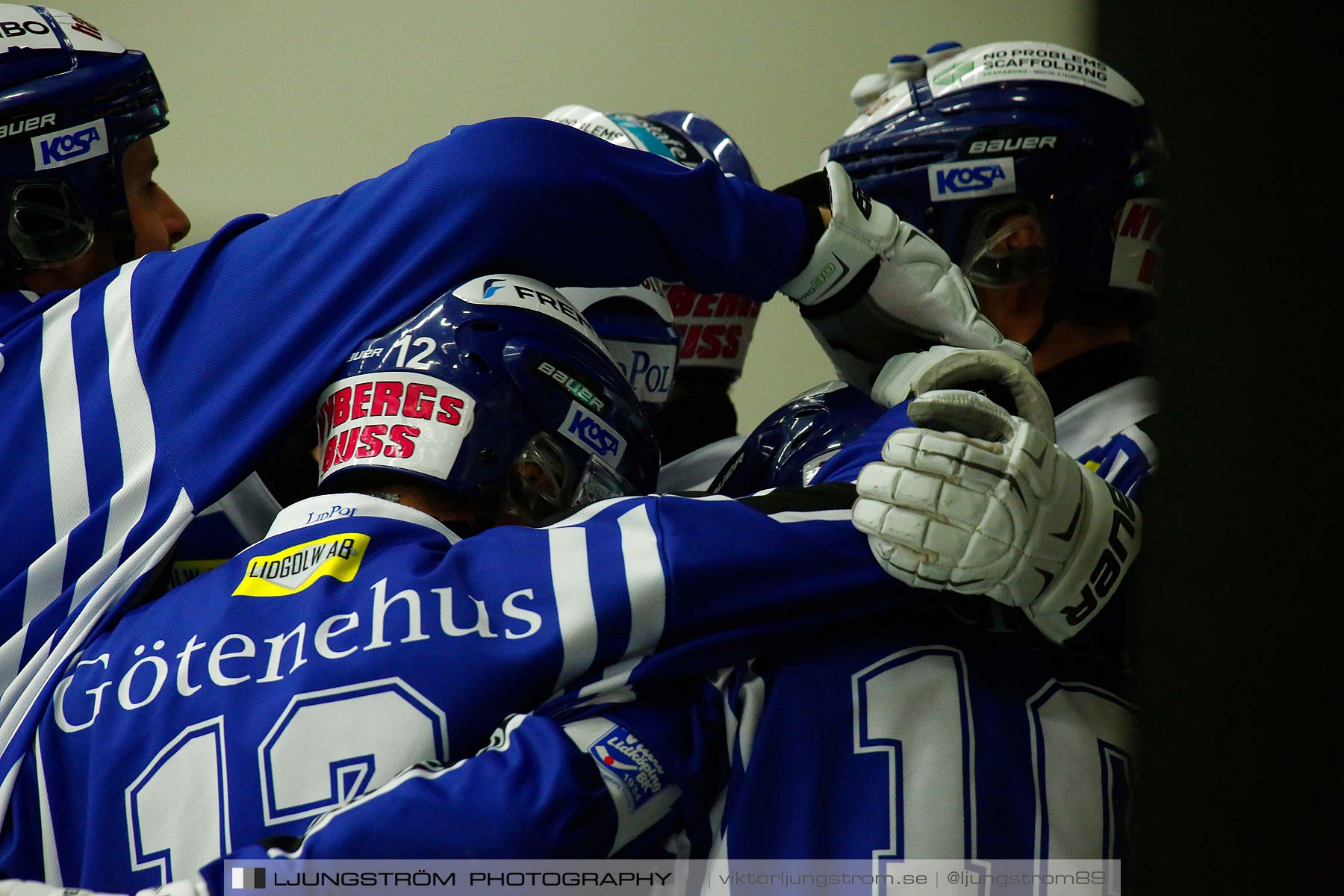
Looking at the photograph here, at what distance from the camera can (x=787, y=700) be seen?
1.07 meters

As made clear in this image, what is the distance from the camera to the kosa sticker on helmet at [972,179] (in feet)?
5.28

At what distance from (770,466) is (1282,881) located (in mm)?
1265

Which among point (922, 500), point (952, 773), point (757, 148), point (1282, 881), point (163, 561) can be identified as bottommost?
point (952, 773)

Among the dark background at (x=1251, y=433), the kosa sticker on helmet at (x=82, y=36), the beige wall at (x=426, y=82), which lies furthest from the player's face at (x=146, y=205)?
the dark background at (x=1251, y=433)

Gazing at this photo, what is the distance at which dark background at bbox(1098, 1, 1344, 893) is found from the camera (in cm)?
21

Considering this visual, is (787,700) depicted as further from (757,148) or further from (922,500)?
(757,148)

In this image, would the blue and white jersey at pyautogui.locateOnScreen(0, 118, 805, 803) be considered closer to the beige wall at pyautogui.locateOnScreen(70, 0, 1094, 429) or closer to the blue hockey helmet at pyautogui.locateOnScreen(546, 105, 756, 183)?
the blue hockey helmet at pyautogui.locateOnScreen(546, 105, 756, 183)

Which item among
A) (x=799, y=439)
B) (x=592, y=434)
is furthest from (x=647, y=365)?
(x=592, y=434)

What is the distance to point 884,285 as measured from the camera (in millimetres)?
1404

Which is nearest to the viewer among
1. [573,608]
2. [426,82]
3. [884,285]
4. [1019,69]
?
[573,608]

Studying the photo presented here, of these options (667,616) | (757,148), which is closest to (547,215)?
(667,616)

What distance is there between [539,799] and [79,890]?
352 mm

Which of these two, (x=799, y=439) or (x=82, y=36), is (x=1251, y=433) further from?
(x=82, y=36)

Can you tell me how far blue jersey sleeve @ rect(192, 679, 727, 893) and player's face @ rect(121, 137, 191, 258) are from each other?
0.96 metres
